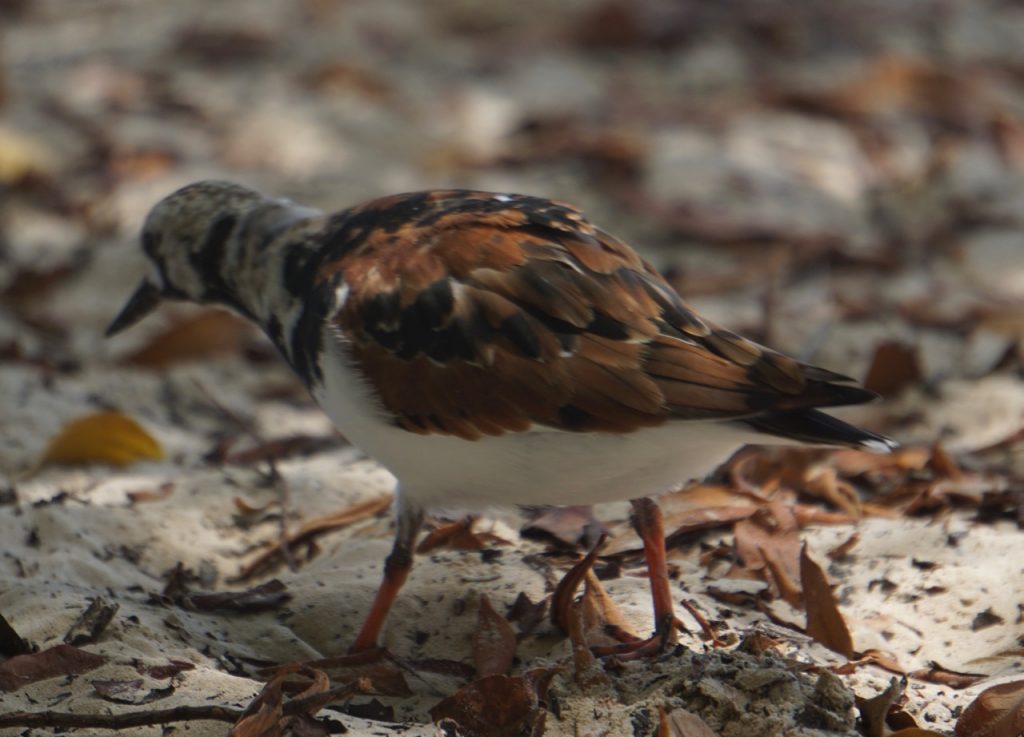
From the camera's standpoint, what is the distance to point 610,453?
9.37ft

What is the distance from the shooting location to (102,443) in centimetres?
431

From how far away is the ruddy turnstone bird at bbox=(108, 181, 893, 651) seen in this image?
2803 millimetres

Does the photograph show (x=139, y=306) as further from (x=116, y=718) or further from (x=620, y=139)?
(x=620, y=139)

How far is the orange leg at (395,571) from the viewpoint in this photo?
3.20 meters

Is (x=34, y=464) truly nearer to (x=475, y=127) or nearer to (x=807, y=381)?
(x=807, y=381)

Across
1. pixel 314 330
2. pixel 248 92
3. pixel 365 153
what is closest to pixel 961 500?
pixel 314 330

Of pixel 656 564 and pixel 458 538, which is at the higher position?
pixel 656 564

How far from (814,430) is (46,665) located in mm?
1637

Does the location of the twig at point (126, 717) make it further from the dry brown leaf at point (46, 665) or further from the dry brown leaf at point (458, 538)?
the dry brown leaf at point (458, 538)

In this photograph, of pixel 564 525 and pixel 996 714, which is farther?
pixel 564 525

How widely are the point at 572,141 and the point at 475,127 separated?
69cm

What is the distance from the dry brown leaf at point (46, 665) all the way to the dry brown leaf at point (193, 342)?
8.01ft

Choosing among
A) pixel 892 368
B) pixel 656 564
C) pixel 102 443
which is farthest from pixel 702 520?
pixel 102 443

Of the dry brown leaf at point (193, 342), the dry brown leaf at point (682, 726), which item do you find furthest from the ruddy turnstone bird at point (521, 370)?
the dry brown leaf at point (193, 342)
